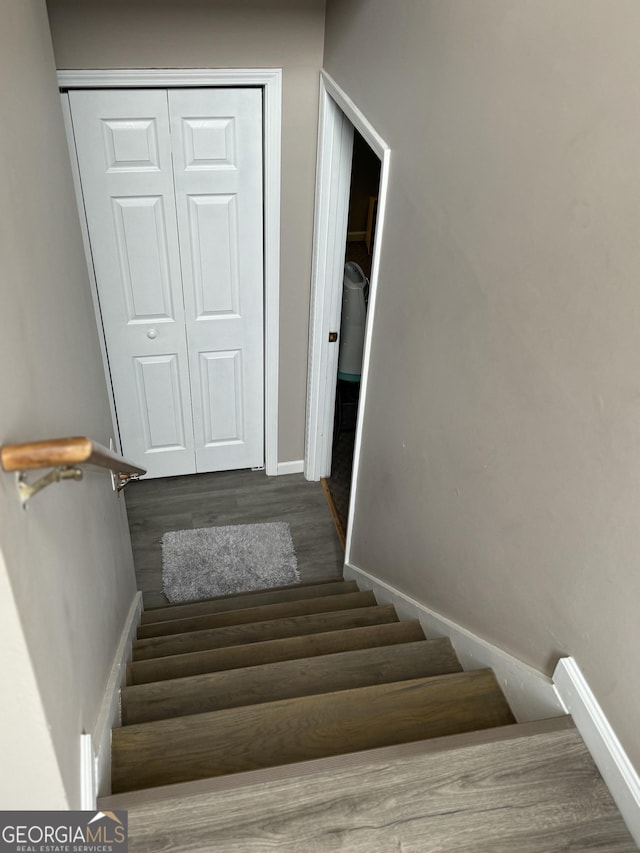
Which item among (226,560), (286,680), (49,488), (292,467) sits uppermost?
(49,488)

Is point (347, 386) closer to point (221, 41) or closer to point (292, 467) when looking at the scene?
point (292, 467)

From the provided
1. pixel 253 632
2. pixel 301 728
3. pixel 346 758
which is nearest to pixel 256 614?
pixel 253 632

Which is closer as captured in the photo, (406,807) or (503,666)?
(406,807)

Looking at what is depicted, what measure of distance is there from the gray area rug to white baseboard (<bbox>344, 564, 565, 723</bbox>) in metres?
1.20

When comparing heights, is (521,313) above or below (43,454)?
above

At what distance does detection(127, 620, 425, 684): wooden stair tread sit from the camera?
218 cm

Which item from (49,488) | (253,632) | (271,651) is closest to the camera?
(49,488)

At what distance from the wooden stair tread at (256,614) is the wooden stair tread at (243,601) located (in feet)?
0.47

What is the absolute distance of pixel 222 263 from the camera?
336 centimetres

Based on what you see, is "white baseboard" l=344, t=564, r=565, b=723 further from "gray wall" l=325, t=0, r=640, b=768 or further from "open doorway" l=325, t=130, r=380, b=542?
"open doorway" l=325, t=130, r=380, b=542

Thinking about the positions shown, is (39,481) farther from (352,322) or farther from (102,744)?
(352,322)

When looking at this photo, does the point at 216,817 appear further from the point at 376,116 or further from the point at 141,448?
the point at 141,448

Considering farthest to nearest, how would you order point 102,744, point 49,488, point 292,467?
point 292,467 → point 102,744 → point 49,488

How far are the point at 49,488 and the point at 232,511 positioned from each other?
2512mm
